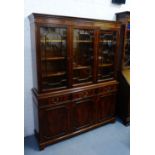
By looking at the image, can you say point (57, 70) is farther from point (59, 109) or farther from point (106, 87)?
point (106, 87)

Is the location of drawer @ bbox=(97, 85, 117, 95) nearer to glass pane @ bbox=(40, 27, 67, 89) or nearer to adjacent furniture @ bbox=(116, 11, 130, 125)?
→ adjacent furniture @ bbox=(116, 11, 130, 125)

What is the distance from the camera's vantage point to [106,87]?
109 inches

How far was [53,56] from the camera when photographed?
2262 millimetres

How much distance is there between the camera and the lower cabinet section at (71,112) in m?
2.23

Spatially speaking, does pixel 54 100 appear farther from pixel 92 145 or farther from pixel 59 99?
pixel 92 145

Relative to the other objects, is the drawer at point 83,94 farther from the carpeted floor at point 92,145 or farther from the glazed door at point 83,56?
the carpeted floor at point 92,145

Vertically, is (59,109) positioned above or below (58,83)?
below

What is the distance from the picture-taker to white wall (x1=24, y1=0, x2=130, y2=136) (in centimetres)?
226

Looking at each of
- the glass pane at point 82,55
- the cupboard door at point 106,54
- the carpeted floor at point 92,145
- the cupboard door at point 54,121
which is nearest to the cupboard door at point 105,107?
the carpeted floor at point 92,145

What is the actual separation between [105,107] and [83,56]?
1031 millimetres

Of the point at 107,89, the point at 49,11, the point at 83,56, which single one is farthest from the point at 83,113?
the point at 49,11

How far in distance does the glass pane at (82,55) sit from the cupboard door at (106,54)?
0.17 m
